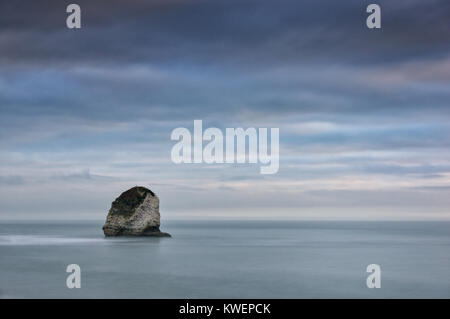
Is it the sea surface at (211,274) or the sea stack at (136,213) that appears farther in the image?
the sea stack at (136,213)

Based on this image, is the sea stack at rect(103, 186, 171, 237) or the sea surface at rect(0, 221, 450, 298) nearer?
the sea surface at rect(0, 221, 450, 298)

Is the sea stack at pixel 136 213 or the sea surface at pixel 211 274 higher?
the sea stack at pixel 136 213

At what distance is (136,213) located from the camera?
116 metres

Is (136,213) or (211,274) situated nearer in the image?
(211,274)

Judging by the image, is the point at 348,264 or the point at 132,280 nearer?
the point at 132,280

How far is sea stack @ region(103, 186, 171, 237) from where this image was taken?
114562mm

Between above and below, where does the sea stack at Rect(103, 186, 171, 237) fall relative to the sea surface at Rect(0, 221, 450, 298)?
above

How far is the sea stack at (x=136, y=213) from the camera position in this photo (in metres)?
115

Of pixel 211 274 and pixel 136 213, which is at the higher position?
pixel 136 213
